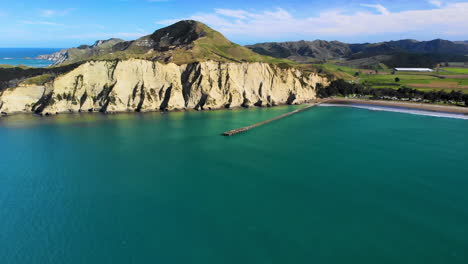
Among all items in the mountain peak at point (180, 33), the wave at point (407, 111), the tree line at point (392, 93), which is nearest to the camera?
the wave at point (407, 111)

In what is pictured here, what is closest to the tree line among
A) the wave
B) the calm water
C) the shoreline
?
the shoreline

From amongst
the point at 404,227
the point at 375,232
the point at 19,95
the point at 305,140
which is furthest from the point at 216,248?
the point at 19,95

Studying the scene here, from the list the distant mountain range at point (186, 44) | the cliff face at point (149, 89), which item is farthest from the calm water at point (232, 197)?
the distant mountain range at point (186, 44)

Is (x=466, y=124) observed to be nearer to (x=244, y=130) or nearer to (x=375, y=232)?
(x=244, y=130)

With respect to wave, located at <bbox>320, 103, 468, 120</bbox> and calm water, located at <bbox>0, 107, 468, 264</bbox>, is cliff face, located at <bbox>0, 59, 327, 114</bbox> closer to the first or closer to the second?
wave, located at <bbox>320, 103, 468, 120</bbox>

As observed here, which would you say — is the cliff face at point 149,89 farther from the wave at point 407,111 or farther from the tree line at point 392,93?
the tree line at point 392,93

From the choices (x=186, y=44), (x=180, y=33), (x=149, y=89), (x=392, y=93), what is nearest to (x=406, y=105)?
(x=392, y=93)
